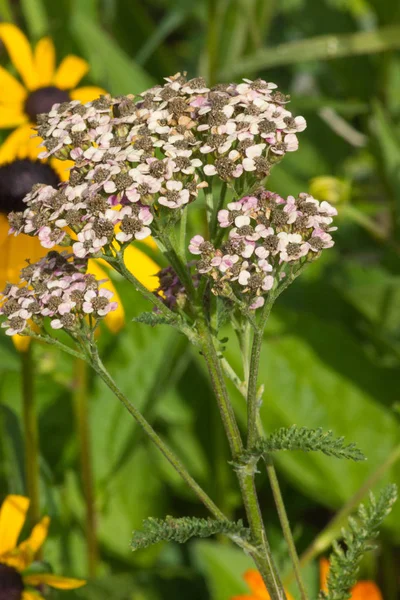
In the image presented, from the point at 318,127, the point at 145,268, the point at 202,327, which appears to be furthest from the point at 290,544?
the point at 318,127

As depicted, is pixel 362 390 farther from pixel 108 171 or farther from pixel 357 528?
pixel 108 171

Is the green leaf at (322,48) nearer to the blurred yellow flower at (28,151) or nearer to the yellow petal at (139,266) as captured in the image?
the blurred yellow flower at (28,151)

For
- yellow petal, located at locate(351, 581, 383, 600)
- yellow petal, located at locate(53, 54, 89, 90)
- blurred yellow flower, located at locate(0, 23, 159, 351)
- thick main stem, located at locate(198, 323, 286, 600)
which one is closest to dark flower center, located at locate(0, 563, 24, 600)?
blurred yellow flower, located at locate(0, 23, 159, 351)

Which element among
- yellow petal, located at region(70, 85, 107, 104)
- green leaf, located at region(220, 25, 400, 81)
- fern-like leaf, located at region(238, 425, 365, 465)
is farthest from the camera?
green leaf, located at region(220, 25, 400, 81)

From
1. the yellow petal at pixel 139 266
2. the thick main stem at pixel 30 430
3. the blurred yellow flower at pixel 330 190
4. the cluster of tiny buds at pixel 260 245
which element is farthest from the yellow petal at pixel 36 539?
the blurred yellow flower at pixel 330 190

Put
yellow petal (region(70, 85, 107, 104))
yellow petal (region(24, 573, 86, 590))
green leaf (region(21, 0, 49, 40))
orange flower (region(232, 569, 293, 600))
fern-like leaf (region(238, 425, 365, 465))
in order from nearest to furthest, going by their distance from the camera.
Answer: fern-like leaf (region(238, 425, 365, 465)) < yellow petal (region(24, 573, 86, 590)) < orange flower (region(232, 569, 293, 600)) < yellow petal (region(70, 85, 107, 104)) < green leaf (region(21, 0, 49, 40))

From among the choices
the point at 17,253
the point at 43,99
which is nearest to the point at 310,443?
the point at 17,253

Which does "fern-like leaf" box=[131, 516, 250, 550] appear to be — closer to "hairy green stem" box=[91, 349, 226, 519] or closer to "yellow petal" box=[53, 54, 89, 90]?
"hairy green stem" box=[91, 349, 226, 519]
